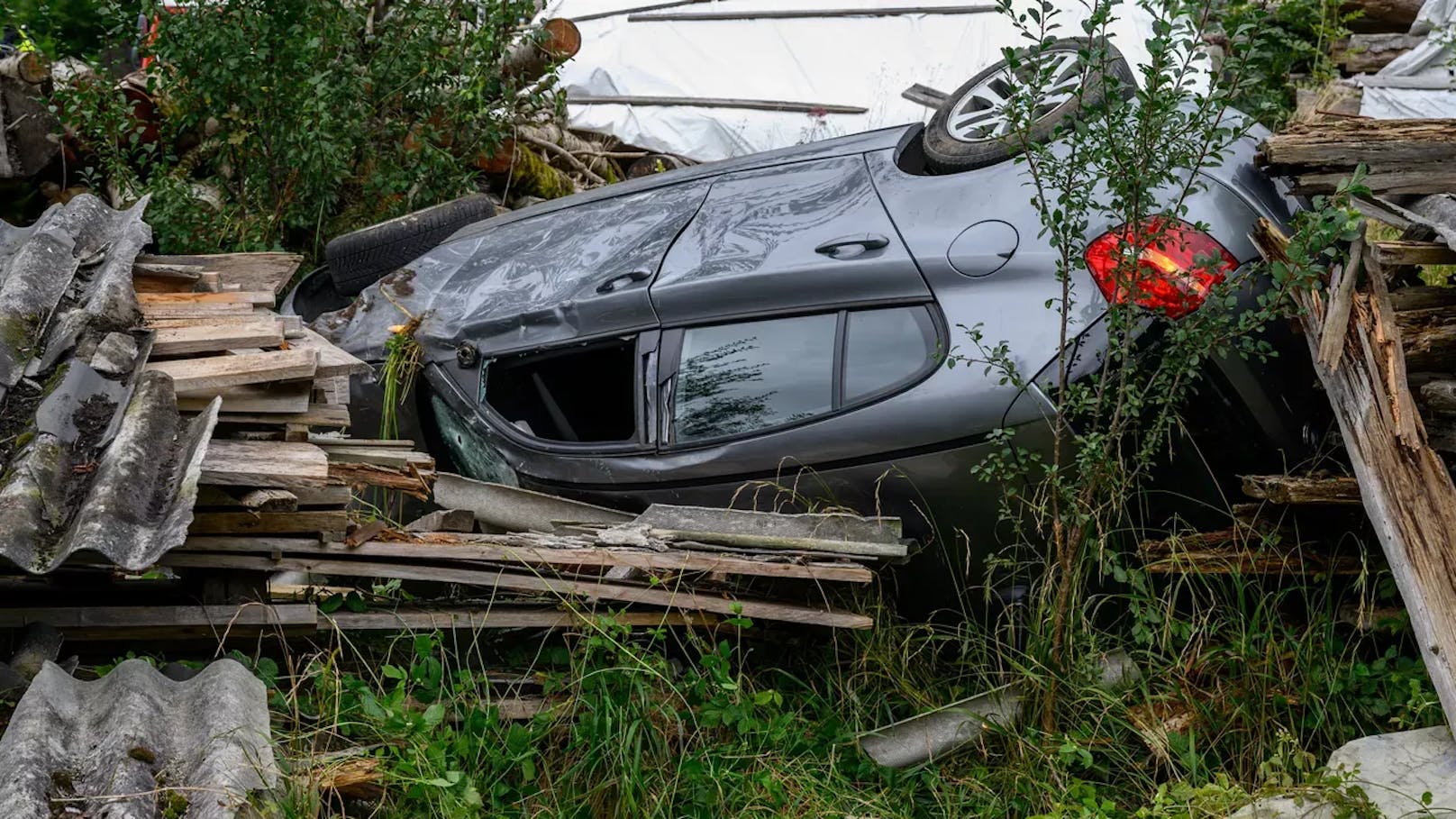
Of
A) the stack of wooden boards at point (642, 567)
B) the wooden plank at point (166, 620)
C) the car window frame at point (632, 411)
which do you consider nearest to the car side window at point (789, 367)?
the car window frame at point (632, 411)

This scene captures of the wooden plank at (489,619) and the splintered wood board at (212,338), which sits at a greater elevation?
the splintered wood board at (212,338)

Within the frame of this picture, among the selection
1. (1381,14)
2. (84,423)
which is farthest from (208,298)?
(1381,14)

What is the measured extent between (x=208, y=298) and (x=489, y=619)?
1.49 m

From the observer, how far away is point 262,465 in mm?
3654

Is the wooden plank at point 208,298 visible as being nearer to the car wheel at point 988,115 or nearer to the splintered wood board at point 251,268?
the splintered wood board at point 251,268

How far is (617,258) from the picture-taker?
17.5ft

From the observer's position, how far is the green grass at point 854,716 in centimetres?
386

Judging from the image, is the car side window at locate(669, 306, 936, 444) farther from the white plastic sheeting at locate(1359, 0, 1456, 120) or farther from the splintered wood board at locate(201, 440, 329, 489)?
the white plastic sheeting at locate(1359, 0, 1456, 120)

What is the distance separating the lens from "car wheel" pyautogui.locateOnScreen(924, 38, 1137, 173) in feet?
15.9

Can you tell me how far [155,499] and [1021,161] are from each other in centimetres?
299

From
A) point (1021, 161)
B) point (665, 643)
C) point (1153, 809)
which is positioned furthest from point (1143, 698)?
point (1021, 161)

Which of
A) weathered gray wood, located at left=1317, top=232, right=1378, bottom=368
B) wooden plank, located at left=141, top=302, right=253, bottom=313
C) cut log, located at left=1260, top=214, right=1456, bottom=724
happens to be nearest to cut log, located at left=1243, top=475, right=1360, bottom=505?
cut log, located at left=1260, top=214, right=1456, bottom=724

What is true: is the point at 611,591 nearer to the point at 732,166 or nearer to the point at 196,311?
the point at 196,311

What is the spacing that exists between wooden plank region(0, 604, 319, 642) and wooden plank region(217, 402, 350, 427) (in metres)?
0.53
